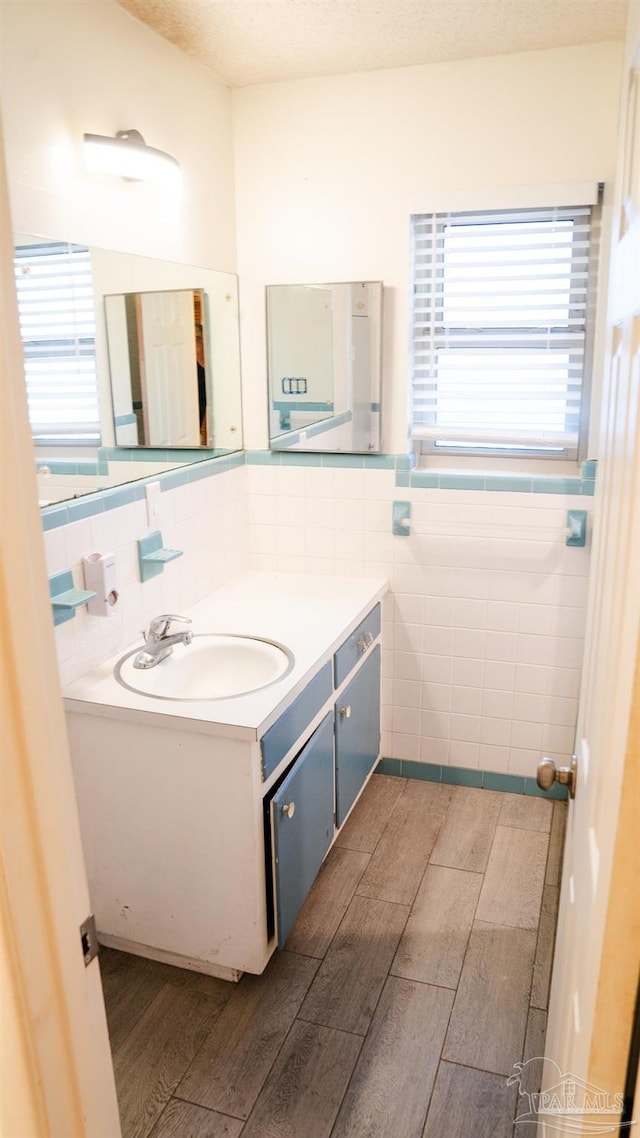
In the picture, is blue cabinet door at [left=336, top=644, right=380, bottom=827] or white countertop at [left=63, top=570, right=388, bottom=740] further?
blue cabinet door at [left=336, top=644, right=380, bottom=827]

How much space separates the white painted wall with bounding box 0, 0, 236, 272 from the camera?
6.06ft

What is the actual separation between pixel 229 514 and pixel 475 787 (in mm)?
1458

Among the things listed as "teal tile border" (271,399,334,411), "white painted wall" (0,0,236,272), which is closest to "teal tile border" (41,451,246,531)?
"teal tile border" (271,399,334,411)

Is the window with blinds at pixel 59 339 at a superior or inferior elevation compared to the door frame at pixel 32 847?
superior

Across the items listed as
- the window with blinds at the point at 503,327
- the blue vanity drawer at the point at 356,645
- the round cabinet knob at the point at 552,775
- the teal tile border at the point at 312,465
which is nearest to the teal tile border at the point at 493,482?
the teal tile border at the point at 312,465

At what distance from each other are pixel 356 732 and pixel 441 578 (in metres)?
0.67

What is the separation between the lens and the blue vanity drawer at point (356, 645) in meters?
2.56

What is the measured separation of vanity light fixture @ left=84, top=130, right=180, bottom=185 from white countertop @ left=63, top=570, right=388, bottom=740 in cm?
134

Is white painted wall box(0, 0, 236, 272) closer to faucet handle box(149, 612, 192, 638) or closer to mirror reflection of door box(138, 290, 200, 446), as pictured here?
mirror reflection of door box(138, 290, 200, 446)

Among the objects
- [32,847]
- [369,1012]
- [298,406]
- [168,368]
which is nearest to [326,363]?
[298,406]

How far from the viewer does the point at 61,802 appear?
85 centimetres

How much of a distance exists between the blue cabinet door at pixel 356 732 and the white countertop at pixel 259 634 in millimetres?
238

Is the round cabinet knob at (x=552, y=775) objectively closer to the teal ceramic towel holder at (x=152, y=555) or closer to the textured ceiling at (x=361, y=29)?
the teal ceramic towel holder at (x=152, y=555)

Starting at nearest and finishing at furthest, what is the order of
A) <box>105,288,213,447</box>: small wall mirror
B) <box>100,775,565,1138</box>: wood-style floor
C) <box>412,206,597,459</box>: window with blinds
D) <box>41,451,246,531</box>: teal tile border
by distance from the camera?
<box>100,775,565,1138</box>: wood-style floor, <box>41,451,246,531</box>: teal tile border, <box>105,288,213,447</box>: small wall mirror, <box>412,206,597,459</box>: window with blinds
